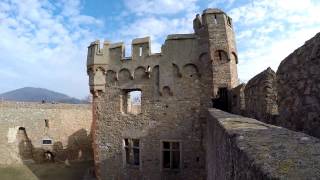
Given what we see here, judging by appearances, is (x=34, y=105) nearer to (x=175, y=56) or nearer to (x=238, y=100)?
(x=175, y=56)

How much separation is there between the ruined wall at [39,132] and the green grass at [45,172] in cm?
124

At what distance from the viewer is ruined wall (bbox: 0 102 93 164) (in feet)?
87.7

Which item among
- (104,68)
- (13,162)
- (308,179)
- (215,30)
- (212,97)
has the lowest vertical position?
(13,162)

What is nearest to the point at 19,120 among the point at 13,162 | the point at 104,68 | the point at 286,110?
the point at 13,162

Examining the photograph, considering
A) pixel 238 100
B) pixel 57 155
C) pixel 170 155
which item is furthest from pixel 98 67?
pixel 57 155

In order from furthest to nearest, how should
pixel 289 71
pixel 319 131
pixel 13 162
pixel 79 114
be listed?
1. pixel 79 114
2. pixel 13 162
3. pixel 289 71
4. pixel 319 131

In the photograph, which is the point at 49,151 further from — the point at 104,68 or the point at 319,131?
the point at 319,131

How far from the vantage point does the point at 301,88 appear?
5180 millimetres

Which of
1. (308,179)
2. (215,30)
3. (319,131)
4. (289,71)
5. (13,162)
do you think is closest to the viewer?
(308,179)

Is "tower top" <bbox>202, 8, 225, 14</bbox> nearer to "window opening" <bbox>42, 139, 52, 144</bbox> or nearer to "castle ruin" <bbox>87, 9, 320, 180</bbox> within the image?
"castle ruin" <bbox>87, 9, 320, 180</bbox>

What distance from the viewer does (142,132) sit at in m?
15.9

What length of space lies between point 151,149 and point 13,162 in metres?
15.0

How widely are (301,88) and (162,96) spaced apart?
10.7 metres

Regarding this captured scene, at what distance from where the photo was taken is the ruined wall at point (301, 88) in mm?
4629
